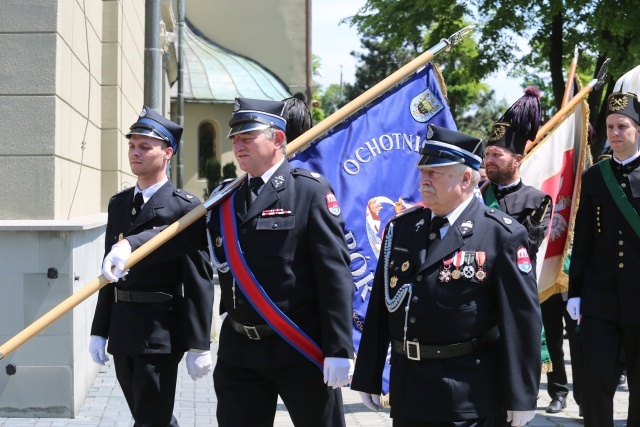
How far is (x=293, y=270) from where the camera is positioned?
4.64 metres

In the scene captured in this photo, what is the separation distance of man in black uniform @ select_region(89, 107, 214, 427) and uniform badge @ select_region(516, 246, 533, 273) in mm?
1809

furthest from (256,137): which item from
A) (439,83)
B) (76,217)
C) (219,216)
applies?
(76,217)

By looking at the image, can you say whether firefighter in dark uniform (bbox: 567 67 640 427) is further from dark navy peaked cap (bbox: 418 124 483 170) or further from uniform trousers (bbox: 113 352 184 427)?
uniform trousers (bbox: 113 352 184 427)

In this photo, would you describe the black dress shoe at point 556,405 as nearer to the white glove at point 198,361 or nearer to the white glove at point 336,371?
the white glove at point 198,361

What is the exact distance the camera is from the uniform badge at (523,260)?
424cm

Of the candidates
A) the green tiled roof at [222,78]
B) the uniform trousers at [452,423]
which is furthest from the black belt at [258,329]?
the green tiled roof at [222,78]

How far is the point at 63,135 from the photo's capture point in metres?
7.88

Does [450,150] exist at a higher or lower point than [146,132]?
lower

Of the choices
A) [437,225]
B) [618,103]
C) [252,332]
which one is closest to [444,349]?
[437,225]

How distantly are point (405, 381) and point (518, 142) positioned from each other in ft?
10.7

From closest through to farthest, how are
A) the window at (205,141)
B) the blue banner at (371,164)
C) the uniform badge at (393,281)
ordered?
the uniform badge at (393,281)
the blue banner at (371,164)
the window at (205,141)

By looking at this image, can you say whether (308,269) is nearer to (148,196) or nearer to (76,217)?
(148,196)

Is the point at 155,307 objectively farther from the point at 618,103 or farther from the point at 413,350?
the point at 618,103

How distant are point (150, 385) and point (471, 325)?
1.96 metres
